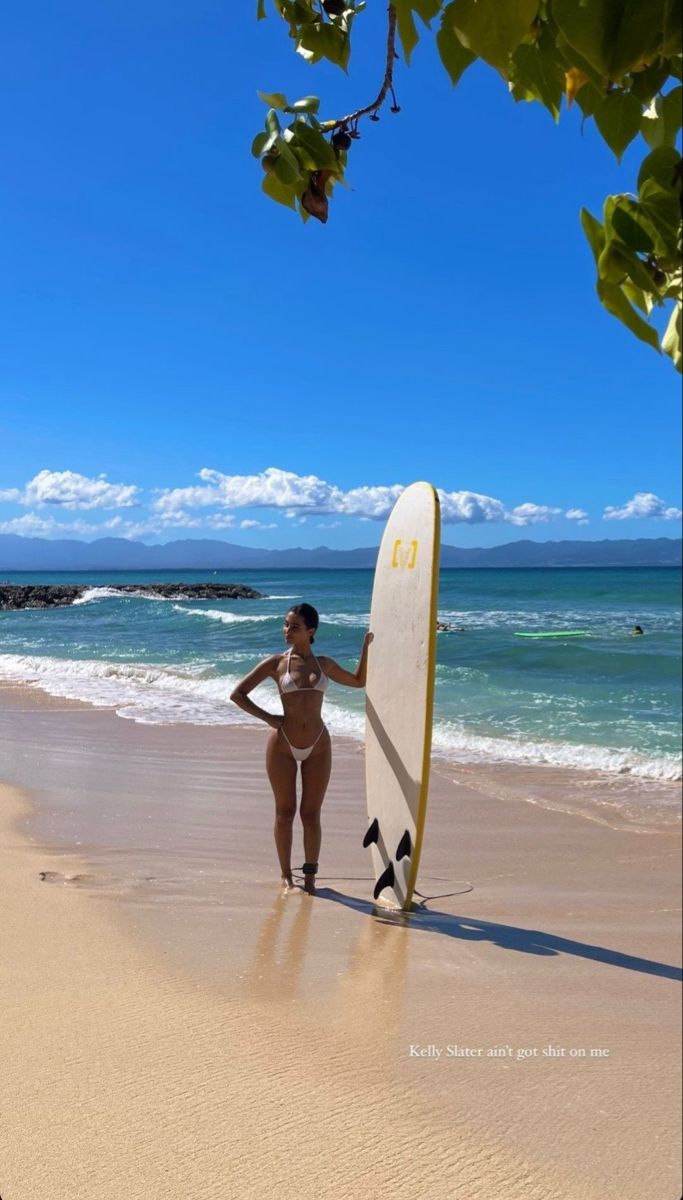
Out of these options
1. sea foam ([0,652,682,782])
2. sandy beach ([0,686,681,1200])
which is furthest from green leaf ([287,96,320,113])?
sea foam ([0,652,682,782])

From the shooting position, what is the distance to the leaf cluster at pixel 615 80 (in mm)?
417

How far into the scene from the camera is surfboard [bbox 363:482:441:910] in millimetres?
3225

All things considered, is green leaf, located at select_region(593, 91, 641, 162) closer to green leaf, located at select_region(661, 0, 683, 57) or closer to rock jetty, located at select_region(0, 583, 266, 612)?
green leaf, located at select_region(661, 0, 683, 57)

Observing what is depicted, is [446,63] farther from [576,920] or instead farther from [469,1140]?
[576,920]

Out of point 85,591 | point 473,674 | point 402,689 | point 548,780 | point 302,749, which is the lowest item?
point 548,780

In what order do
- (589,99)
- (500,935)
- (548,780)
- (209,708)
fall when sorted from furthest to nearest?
(209,708), (548,780), (500,935), (589,99)

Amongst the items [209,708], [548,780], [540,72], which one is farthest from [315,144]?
[209,708]

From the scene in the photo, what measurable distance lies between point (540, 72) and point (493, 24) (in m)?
0.12

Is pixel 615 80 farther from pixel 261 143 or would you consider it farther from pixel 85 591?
pixel 85 591

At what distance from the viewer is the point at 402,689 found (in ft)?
11.0

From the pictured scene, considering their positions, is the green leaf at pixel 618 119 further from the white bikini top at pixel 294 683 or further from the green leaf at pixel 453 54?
the white bikini top at pixel 294 683

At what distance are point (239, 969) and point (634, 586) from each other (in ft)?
111

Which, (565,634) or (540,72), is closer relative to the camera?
(540,72)

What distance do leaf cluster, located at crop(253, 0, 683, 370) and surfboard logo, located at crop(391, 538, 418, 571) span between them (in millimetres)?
2797
